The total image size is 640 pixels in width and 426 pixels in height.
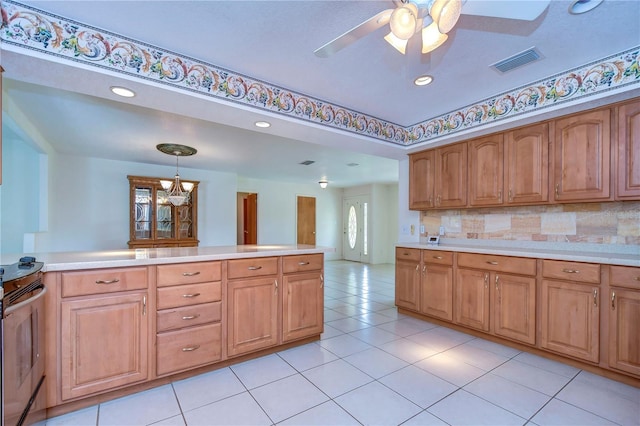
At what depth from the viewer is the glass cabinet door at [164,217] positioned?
543cm

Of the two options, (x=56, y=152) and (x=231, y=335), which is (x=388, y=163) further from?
(x=56, y=152)

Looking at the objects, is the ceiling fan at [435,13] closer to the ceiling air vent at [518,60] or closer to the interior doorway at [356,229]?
the ceiling air vent at [518,60]

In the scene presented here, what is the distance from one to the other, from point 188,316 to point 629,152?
3481 millimetres

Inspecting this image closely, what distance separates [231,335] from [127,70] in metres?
2.00

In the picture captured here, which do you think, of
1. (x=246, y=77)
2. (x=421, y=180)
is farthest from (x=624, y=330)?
(x=246, y=77)

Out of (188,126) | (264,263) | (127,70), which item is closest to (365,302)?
(264,263)

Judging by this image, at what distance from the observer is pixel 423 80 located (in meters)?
2.41

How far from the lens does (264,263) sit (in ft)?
8.13

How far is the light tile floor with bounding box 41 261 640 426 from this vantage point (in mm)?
1696

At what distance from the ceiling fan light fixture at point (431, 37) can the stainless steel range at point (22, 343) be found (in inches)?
88.0

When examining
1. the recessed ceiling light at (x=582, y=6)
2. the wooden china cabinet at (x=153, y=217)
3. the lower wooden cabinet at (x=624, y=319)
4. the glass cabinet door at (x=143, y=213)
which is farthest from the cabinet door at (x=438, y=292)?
the glass cabinet door at (x=143, y=213)

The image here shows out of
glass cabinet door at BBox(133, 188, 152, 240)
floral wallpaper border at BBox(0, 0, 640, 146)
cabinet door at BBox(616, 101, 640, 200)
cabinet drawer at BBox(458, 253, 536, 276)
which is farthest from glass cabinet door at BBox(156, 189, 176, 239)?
cabinet door at BBox(616, 101, 640, 200)

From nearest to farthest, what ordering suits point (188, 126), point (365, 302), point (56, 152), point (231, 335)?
point (231, 335), point (188, 126), point (365, 302), point (56, 152)

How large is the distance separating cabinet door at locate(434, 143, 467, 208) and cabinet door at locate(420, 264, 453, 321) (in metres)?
0.77
